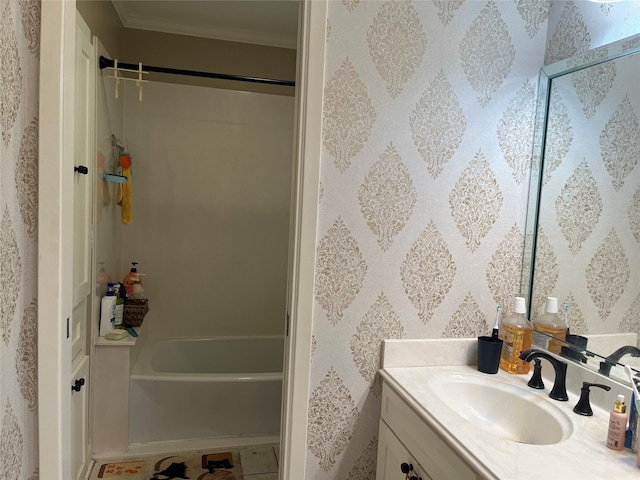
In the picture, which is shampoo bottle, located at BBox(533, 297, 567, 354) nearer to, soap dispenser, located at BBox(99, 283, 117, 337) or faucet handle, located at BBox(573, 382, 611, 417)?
faucet handle, located at BBox(573, 382, 611, 417)

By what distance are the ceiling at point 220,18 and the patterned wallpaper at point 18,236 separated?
1.69 metres

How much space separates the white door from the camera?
1838mm

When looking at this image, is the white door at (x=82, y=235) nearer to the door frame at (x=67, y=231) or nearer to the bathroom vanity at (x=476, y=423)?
the door frame at (x=67, y=231)

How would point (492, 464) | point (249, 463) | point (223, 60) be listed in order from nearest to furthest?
point (492, 464)
point (249, 463)
point (223, 60)

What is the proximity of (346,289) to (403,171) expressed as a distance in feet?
1.42

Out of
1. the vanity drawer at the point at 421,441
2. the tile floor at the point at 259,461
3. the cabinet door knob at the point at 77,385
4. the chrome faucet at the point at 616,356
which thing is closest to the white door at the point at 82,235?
the cabinet door knob at the point at 77,385

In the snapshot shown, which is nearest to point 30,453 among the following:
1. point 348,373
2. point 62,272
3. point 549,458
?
A: point 62,272

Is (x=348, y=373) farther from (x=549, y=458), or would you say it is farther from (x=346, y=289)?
(x=549, y=458)

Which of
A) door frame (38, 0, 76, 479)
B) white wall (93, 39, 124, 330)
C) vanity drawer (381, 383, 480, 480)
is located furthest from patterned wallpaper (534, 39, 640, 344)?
white wall (93, 39, 124, 330)

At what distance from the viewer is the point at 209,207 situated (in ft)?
10.8

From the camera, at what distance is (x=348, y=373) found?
1567 millimetres

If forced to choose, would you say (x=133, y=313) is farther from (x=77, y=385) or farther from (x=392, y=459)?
(x=392, y=459)

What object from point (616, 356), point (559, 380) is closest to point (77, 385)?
point (559, 380)

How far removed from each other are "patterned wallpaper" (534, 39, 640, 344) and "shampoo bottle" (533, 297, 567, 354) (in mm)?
38
